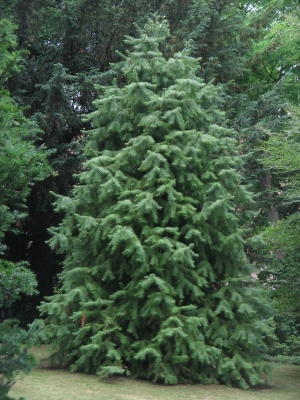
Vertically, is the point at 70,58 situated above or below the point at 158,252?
above

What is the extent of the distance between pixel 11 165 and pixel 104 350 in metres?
4.09

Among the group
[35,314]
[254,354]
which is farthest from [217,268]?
[35,314]

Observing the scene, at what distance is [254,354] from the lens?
394 inches

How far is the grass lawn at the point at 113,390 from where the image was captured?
8.51 meters

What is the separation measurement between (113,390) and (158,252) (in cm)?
214

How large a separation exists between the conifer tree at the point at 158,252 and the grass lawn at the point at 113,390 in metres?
0.21

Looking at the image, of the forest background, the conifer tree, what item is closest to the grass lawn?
the conifer tree

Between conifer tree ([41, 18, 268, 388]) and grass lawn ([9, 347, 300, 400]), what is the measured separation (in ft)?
0.68

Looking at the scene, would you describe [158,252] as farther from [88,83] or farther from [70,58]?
[70,58]

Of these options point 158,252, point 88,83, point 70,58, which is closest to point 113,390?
point 158,252

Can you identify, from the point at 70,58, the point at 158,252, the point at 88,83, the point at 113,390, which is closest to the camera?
the point at 113,390

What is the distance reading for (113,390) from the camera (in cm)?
898

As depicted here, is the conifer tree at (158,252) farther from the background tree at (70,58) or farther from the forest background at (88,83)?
the background tree at (70,58)

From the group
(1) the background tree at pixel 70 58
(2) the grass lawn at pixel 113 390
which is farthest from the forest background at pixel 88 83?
(2) the grass lawn at pixel 113 390
